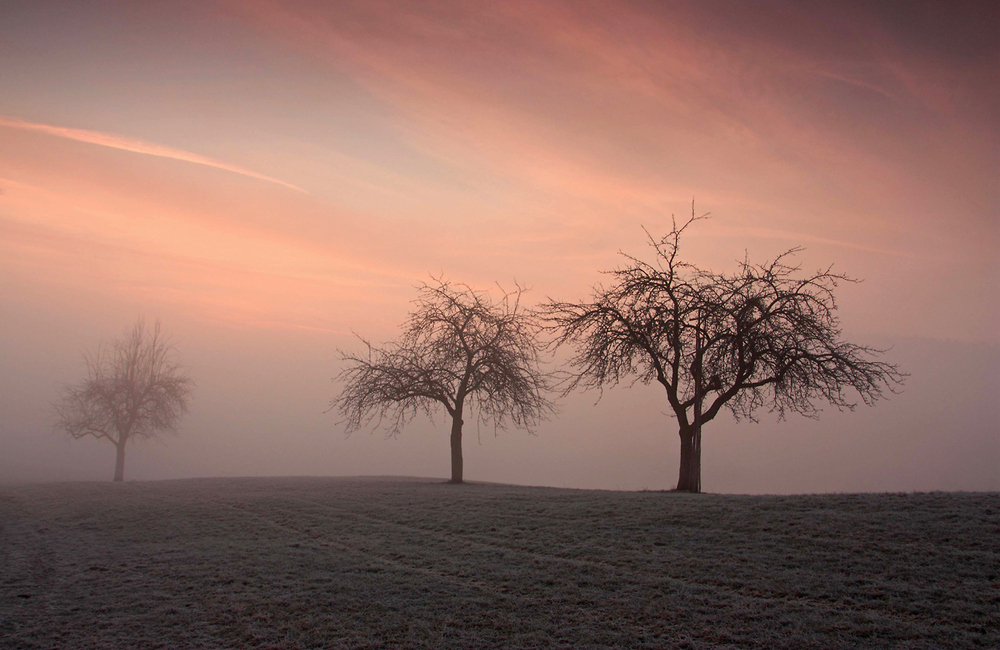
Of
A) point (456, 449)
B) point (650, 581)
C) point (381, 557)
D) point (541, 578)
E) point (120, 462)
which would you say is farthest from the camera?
point (120, 462)

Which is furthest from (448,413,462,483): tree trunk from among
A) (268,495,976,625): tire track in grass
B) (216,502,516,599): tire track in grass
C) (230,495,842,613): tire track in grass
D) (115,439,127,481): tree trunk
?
(115,439,127,481): tree trunk

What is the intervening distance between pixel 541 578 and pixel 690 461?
1262cm

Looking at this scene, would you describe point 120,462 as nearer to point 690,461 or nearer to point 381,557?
point 381,557

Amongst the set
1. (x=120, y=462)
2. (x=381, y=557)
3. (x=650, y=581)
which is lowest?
(x=120, y=462)

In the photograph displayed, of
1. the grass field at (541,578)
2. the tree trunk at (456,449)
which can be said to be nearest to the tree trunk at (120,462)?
the tree trunk at (456,449)

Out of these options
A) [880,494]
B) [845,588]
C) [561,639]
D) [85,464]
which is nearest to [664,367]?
[880,494]

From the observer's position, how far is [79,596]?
1210cm

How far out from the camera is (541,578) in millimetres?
11625

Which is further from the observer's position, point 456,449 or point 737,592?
point 456,449

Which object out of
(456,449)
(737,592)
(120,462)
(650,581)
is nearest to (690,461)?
(456,449)

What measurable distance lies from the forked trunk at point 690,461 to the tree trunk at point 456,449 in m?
10.7

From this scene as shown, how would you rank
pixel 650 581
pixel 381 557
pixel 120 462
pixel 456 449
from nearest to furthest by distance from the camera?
pixel 650 581 → pixel 381 557 → pixel 456 449 → pixel 120 462

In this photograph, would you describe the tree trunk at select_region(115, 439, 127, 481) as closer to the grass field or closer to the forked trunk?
the grass field

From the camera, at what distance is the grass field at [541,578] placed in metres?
9.21
